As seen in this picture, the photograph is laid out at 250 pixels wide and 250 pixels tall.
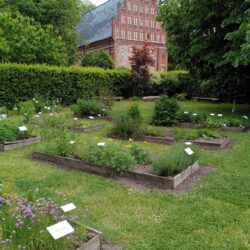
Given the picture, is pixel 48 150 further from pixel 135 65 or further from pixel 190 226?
pixel 135 65

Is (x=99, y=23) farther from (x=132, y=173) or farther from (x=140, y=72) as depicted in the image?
(x=132, y=173)

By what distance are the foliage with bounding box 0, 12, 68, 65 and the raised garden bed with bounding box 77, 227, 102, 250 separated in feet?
51.6

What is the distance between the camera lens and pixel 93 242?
2787mm

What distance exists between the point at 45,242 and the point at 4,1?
78.6 ft

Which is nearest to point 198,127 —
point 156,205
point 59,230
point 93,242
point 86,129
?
point 86,129

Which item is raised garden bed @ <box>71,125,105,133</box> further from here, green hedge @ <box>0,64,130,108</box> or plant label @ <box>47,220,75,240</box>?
plant label @ <box>47,220,75,240</box>

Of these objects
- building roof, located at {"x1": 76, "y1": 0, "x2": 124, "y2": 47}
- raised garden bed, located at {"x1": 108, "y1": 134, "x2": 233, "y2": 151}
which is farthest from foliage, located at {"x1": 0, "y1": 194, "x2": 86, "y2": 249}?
building roof, located at {"x1": 76, "y1": 0, "x2": 124, "y2": 47}

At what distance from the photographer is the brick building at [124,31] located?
31438 millimetres

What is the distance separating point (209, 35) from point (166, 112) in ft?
13.2

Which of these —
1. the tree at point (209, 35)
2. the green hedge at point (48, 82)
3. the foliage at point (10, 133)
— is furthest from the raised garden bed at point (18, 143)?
the tree at point (209, 35)

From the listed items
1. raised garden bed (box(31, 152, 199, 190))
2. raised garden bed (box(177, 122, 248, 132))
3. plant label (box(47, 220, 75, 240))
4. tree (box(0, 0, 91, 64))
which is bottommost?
raised garden bed (box(31, 152, 199, 190))

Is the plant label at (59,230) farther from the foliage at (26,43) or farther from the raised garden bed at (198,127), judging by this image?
the foliage at (26,43)

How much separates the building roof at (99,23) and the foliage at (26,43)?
9304 millimetres

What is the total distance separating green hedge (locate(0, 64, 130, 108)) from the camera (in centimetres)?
1269
